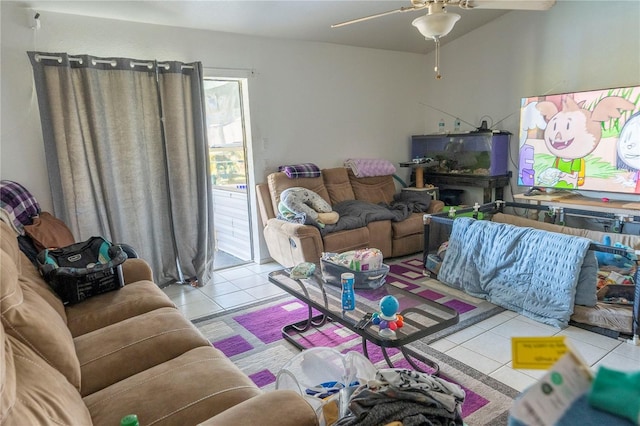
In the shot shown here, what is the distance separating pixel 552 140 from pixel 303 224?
262 centimetres

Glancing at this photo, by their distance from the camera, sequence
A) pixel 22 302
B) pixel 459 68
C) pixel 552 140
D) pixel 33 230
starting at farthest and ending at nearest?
1. pixel 459 68
2. pixel 552 140
3. pixel 33 230
4. pixel 22 302

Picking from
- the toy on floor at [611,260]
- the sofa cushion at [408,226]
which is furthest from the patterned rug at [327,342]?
the toy on floor at [611,260]

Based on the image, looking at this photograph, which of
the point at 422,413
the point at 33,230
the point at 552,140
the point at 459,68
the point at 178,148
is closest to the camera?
the point at 422,413

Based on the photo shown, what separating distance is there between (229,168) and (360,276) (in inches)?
108

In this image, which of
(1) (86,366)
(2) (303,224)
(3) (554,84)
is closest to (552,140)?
(3) (554,84)

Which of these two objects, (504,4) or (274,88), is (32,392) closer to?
(504,4)

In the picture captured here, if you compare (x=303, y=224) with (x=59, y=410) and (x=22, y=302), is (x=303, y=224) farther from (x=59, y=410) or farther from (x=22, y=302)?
(x=59, y=410)

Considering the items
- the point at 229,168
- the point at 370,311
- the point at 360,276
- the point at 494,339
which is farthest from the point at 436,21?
the point at 229,168

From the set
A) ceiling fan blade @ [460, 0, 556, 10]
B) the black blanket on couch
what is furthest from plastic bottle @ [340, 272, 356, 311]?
ceiling fan blade @ [460, 0, 556, 10]

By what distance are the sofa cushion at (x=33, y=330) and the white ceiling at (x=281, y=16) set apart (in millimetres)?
2395

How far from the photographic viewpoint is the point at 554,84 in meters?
4.22

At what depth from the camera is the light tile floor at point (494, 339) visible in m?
2.22

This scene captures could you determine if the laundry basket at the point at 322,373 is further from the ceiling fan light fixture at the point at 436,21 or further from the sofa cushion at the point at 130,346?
the ceiling fan light fixture at the point at 436,21

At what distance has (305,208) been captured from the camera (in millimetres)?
3859
